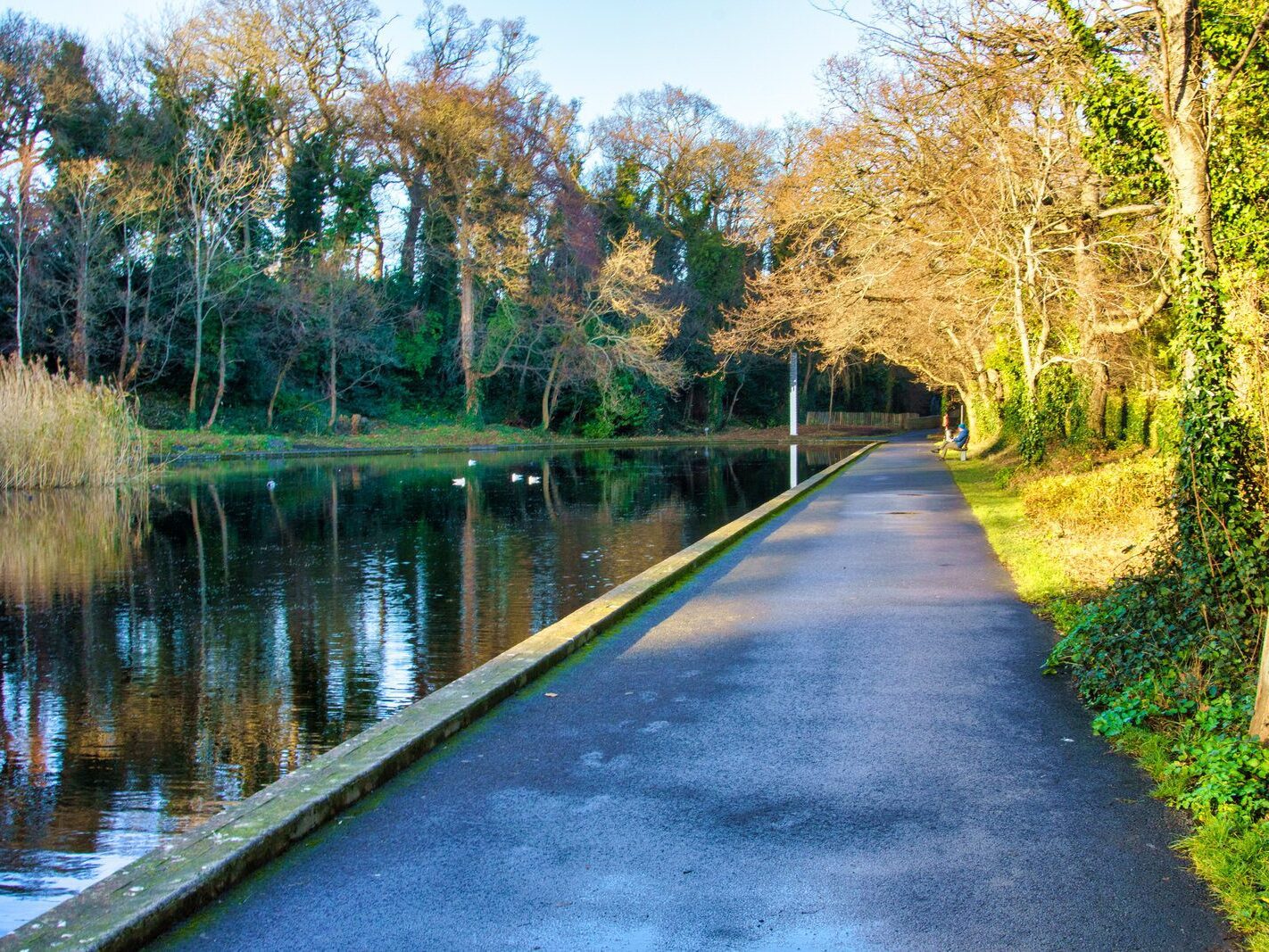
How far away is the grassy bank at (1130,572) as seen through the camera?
4.35 meters

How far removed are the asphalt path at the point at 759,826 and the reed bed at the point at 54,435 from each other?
1931 cm

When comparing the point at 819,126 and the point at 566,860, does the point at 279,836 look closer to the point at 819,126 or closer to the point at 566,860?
the point at 566,860

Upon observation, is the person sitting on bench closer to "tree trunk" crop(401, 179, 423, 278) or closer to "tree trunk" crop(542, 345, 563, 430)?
"tree trunk" crop(542, 345, 563, 430)

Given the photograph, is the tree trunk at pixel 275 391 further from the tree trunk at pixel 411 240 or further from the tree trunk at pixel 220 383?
the tree trunk at pixel 411 240

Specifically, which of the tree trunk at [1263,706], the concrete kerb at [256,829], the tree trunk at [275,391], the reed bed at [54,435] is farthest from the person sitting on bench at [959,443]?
the tree trunk at [1263,706]

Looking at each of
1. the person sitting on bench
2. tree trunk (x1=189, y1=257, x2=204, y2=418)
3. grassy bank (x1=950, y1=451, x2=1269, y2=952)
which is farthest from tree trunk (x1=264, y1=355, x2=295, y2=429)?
grassy bank (x1=950, y1=451, x2=1269, y2=952)

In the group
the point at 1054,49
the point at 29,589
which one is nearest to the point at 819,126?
the point at 1054,49

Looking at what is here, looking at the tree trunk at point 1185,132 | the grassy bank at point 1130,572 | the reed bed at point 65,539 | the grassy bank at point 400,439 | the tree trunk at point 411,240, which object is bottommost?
the reed bed at point 65,539

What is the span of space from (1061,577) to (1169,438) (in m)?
8.68

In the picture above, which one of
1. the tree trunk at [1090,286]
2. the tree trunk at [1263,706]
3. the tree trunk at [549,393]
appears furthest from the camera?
the tree trunk at [549,393]

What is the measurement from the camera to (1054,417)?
24344 millimetres

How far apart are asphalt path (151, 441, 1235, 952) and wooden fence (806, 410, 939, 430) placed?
62108 mm

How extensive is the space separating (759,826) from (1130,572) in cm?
508

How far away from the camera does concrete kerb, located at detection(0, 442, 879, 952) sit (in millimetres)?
3838
